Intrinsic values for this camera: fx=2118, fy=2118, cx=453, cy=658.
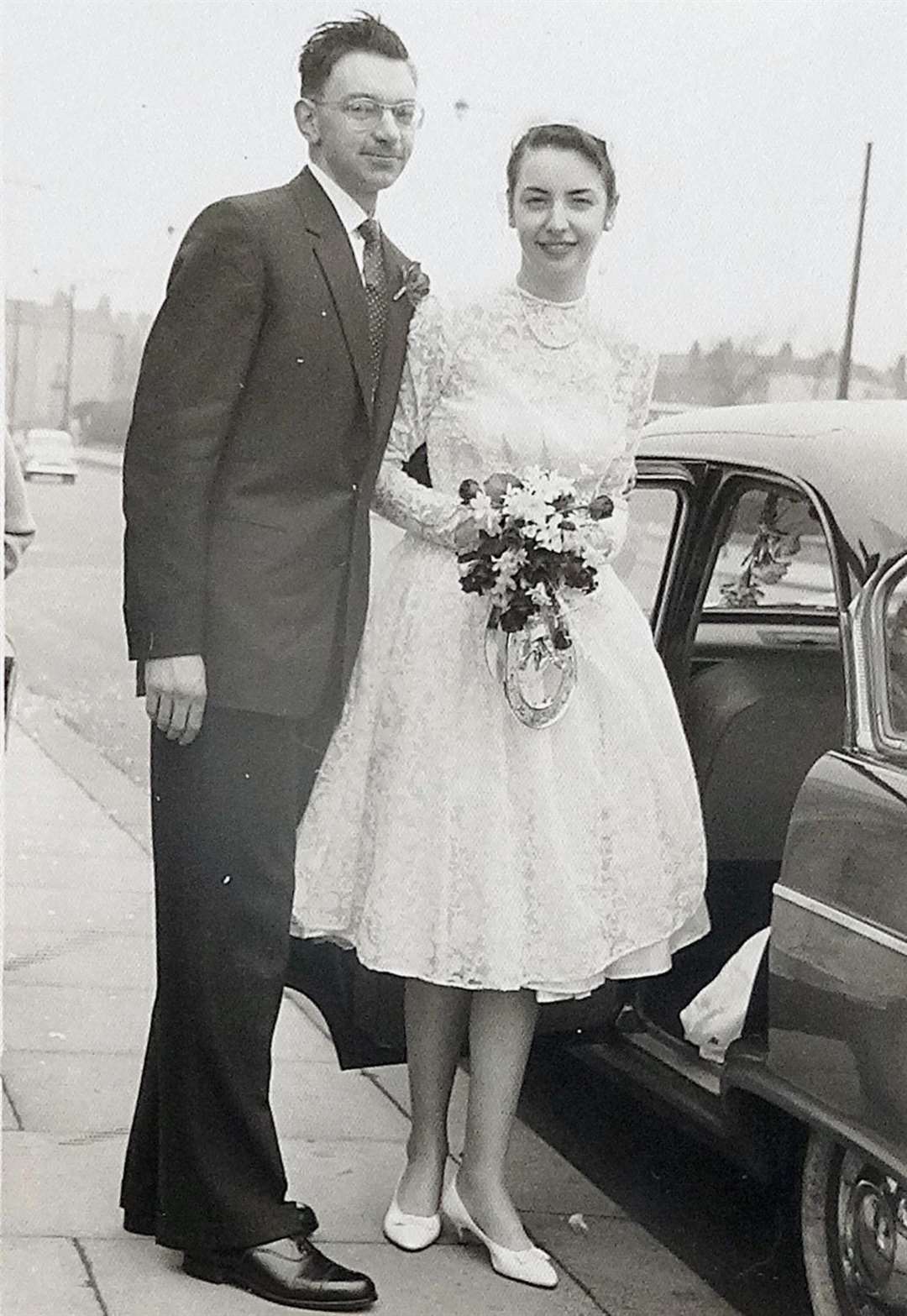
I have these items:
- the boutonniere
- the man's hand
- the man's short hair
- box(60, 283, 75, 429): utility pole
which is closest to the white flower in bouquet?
the boutonniere

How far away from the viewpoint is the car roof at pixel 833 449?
3596 mm

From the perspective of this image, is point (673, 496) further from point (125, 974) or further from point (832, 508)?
point (125, 974)

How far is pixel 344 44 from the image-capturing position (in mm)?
3701

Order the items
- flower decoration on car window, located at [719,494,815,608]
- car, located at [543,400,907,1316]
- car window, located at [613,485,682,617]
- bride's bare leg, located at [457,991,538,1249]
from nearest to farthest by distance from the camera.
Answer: car, located at [543,400,907,1316]
bride's bare leg, located at [457,991,538,1249]
flower decoration on car window, located at [719,494,815,608]
car window, located at [613,485,682,617]

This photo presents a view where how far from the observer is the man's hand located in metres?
3.63

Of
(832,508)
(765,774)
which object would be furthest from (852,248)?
(832,508)

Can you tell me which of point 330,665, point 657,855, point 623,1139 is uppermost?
point 330,665

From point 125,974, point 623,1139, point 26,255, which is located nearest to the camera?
point 26,255

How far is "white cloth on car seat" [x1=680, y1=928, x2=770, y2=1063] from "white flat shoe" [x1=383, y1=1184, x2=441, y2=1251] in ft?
2.00

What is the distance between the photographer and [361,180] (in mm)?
3742

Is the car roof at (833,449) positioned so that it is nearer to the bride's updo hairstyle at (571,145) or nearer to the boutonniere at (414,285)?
the bride's updo hairstyle at (571,145)

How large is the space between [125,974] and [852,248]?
2725 mm

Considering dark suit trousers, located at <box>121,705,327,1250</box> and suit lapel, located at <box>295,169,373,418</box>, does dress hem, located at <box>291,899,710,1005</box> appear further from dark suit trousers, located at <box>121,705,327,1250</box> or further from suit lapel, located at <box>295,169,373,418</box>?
suit lapel, located at <box>295,169,373,418</box>

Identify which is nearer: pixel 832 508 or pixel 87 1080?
pixel 832 508
